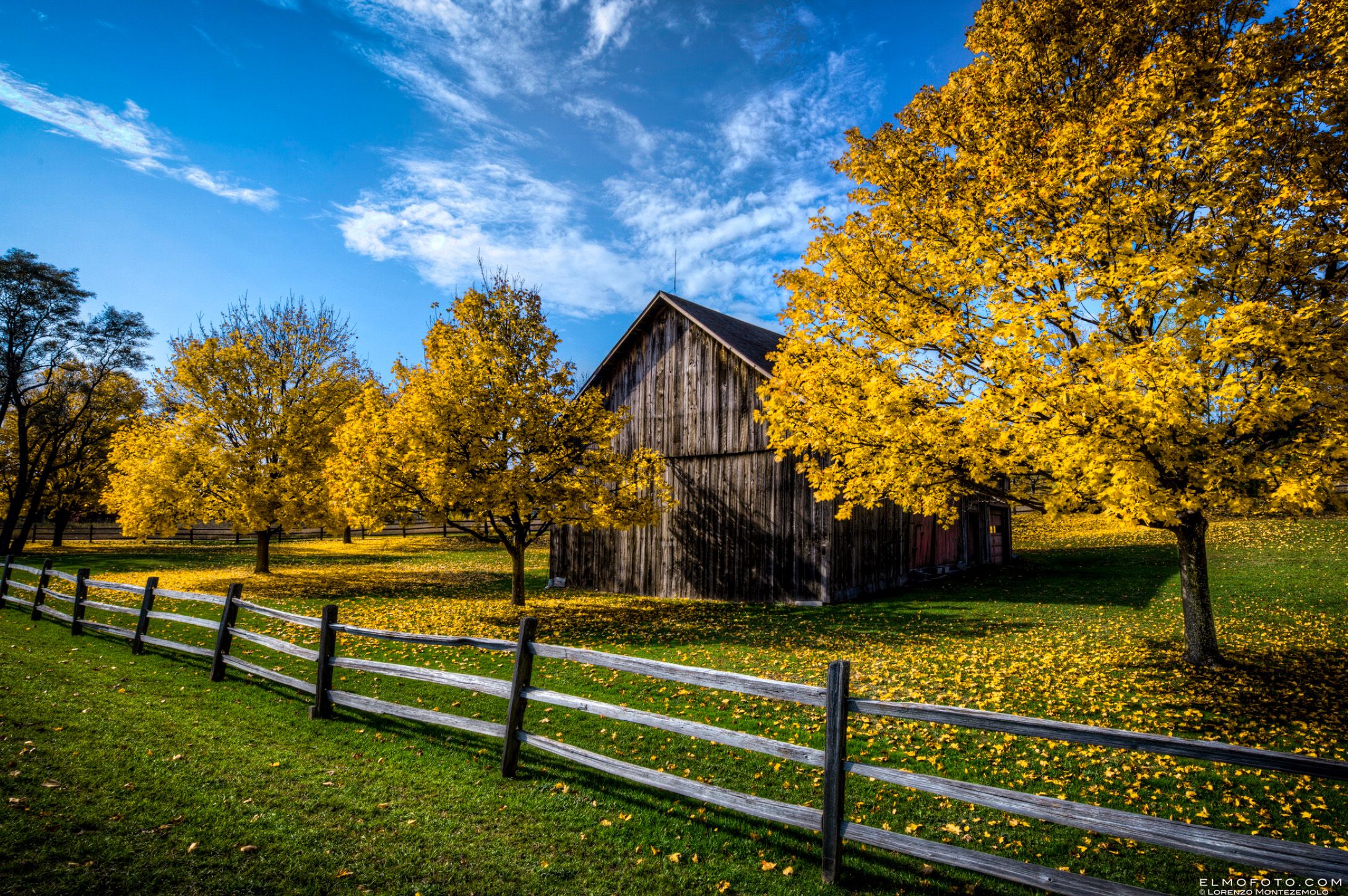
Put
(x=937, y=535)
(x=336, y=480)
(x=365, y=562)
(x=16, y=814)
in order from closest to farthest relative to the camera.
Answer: (x=16, y=814), (x=336, y=480), (x=937, y=535), (x=365, y=562)

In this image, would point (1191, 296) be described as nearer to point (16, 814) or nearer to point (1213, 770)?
point (1213, 770)

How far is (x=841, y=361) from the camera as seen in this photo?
31.2 ft

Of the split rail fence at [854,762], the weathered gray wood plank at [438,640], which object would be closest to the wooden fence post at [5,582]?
the split rail fence at [854,762]

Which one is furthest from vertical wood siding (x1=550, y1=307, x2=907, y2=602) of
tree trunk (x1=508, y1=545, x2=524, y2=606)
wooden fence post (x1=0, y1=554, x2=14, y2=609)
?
wooden fence post (x1=0, y1=554, x2=14, y2=609)

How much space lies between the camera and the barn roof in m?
17.9

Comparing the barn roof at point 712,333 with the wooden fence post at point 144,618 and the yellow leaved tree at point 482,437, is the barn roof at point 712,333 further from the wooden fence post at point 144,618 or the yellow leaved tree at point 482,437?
the wooden fence post at point 144,618

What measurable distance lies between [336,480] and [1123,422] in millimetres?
15373

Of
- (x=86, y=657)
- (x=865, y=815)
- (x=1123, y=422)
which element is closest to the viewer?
(x=865, y=815)

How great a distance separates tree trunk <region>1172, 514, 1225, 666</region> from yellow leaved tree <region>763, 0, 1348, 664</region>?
1.7 inches

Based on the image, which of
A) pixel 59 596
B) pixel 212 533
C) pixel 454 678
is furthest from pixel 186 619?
pixel 212 533

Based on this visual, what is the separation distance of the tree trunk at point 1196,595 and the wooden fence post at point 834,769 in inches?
290

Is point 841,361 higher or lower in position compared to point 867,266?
lower

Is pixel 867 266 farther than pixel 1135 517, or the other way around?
pixel 867 266

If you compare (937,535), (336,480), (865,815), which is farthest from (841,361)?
(937,535)
